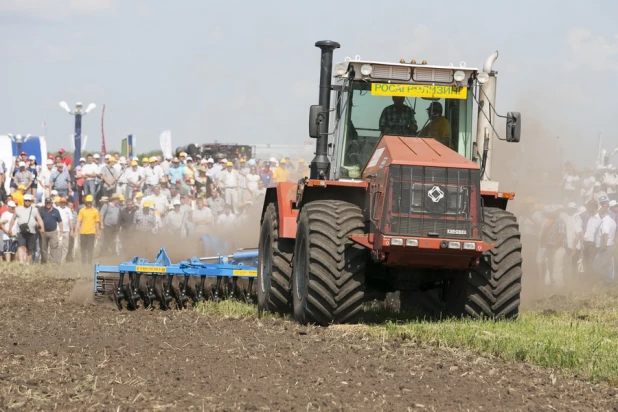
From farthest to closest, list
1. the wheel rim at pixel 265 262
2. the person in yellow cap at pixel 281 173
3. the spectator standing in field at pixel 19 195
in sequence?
the person in yellow cap at pixel 281 173 < the spectator standing in field at pixel 19 195 < the wheel rim at pixel 265 262

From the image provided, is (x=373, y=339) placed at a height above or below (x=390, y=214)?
below

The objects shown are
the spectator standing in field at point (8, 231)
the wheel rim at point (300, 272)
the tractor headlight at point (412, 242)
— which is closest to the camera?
the tractor headlight at point (412, 242)

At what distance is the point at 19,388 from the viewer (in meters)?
7.63

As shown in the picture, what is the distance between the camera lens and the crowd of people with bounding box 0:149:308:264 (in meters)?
22.6

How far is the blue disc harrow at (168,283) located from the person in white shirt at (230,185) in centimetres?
1021

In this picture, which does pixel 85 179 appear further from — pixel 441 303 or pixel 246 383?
pixel 246 383

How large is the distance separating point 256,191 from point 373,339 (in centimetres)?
1492

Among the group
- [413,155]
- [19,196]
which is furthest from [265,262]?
[19,196]

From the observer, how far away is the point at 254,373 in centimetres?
832

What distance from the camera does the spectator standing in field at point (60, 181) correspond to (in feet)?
81.5

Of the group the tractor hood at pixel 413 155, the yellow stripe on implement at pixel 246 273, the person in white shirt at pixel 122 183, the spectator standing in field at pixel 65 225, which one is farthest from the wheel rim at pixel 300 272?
the person in white shirt at pixel 122 183

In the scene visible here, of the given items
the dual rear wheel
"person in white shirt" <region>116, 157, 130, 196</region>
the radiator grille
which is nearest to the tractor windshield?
the dual rear wheel

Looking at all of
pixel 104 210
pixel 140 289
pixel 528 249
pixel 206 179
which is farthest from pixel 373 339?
pixel 206 179

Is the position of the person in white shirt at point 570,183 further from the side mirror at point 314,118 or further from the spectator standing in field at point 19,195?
the spectator standing in field at point 19,195
